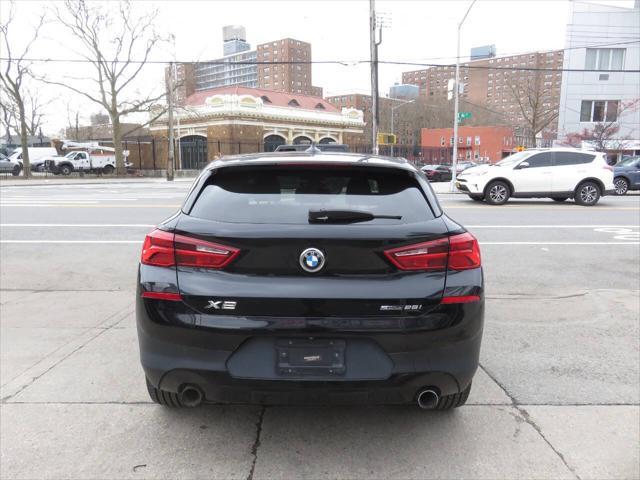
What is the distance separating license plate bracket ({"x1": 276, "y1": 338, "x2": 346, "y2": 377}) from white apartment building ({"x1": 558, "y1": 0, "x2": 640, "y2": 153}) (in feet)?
142

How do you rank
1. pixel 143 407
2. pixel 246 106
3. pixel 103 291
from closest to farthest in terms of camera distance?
pixel 143 407 < pixel 103 291 < pixel 246 106

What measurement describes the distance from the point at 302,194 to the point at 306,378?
3.28 ft

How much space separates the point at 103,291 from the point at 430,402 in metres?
4.93

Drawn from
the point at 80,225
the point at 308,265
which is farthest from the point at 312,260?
the point at 80,225

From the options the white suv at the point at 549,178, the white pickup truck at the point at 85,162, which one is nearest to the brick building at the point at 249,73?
the white pickup truck at the point at 85,162

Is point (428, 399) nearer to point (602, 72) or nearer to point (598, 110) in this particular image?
point (602, 72)

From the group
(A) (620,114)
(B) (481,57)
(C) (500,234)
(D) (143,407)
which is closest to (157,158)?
(B) (481,57)

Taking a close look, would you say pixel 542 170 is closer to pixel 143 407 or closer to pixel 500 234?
pixel 500 234

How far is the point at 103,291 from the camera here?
20.7 feet

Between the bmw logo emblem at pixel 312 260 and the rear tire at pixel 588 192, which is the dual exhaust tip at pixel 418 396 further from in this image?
the rear tire at pixel 588 192

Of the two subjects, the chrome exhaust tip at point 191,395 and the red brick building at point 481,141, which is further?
the red brick building at point 481,141

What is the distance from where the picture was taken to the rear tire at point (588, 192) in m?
15.8

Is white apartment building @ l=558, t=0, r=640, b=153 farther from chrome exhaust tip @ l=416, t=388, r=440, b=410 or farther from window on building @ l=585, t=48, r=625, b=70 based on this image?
chrome exhaust tip @ l=416, t=388, r=440, b=410

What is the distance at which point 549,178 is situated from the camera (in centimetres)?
1578
